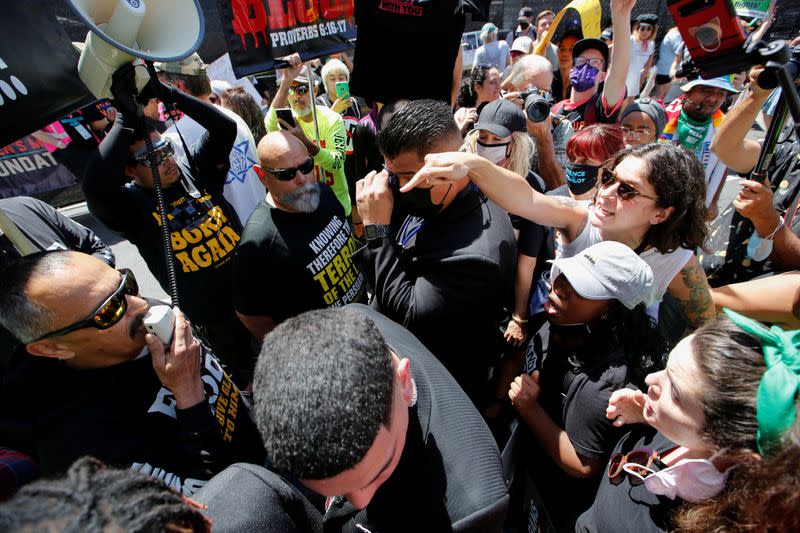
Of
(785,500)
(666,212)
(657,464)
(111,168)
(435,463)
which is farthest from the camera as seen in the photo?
(111,168)

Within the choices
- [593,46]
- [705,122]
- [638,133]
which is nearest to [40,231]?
[638,133]

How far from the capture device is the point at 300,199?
216cm

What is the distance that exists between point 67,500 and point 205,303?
2131 mm

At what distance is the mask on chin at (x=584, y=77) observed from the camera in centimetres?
399

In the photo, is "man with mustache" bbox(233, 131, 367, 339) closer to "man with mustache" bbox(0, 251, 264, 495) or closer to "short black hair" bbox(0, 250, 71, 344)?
"man with mustache" bbox(0, 251, 264, 495)

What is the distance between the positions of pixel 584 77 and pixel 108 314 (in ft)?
14.7

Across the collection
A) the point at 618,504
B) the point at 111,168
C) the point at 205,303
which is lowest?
the point at 205,303

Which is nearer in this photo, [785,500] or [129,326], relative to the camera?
[785,500]

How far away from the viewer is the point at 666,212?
5.97 feet

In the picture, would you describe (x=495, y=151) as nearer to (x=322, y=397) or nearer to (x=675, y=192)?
(x=675, y=192)

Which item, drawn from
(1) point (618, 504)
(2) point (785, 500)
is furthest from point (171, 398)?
(2) point (785, 500)

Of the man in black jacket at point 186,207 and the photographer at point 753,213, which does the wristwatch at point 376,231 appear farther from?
the photographer at point 753,213

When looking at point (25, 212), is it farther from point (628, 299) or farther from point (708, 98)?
point (708, 98)

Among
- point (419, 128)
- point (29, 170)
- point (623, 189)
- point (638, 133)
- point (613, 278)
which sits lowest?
point (29, 170)
